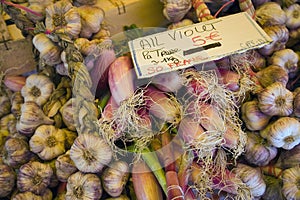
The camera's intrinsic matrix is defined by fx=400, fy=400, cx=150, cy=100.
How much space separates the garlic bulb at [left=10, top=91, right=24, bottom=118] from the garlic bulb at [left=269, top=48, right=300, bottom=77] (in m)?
0.67

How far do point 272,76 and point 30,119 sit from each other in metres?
0.58

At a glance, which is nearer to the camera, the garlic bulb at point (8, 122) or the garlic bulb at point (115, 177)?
the garlic bulb at point (115, 177)

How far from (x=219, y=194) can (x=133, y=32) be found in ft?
1.54

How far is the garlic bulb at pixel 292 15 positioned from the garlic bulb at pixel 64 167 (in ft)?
2.34

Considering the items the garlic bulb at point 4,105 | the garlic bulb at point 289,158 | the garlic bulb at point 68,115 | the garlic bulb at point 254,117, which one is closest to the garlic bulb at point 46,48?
the garlic bulb at point 68,115

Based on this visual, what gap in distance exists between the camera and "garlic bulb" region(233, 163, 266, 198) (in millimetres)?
890

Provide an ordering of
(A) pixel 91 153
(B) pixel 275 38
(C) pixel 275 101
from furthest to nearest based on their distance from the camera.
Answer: (B) pixel 275 38
(C) pixel 275 101
(A) pixel 91 153

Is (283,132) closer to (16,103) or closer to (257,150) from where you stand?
(257,150)

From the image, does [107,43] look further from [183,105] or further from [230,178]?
[230,178]

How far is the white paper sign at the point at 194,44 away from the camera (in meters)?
0.82

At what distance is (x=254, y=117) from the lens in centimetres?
92

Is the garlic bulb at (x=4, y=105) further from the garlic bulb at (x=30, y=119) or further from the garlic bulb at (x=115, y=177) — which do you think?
the garlic bulb at (x=115, y=177)

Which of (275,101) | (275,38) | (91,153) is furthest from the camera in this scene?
(275,38)

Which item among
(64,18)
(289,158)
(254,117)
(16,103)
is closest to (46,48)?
(64,18)
